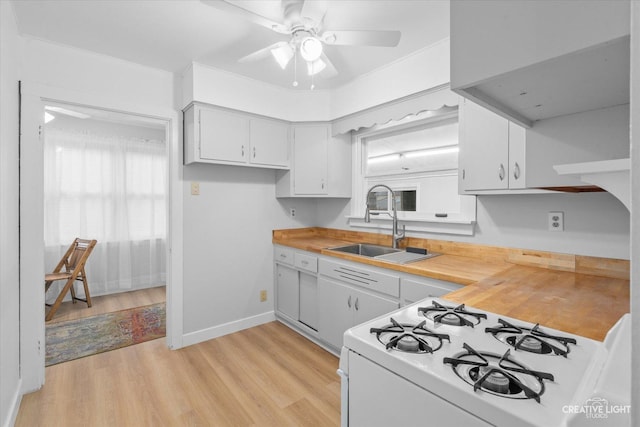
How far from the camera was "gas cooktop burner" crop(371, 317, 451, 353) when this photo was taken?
864mm

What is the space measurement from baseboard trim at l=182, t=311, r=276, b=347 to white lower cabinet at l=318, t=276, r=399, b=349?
83 centimetres

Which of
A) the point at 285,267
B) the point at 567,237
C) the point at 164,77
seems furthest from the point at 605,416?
the point at 164,77

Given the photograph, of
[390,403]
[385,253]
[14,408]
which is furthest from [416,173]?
[14,408]

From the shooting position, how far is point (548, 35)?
0.68 m

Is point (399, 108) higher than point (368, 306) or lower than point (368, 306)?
higher

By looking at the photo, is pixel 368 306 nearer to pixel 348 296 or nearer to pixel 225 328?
pixel 348 296

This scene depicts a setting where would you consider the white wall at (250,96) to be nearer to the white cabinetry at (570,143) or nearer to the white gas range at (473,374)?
the white cabinetry at (570,143)

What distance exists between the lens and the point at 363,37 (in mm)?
1726

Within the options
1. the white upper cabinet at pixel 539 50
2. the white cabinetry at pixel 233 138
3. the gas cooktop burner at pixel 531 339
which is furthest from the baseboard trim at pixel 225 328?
the white upper cabinet at pixel 539 50

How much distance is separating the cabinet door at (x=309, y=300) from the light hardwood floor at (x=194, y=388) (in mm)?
205

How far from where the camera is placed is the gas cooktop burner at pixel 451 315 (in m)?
1.03

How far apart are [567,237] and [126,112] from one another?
3.27 meters

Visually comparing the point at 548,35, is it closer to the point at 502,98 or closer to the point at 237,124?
the point at 502,98

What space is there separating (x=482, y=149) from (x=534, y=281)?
83cm
